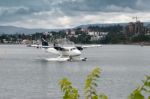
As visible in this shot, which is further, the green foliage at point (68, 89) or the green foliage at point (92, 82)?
the green foliage at point (92, 82)

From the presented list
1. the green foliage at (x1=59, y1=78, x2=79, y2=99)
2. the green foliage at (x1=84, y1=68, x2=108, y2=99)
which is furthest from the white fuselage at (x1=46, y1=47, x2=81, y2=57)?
the green foliage at (x1=59, y1=78, x2=79, y2=99)

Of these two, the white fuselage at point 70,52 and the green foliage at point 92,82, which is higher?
the green foliage at point 92,82

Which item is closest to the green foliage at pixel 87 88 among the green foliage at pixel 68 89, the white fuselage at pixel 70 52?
the green foliage at pixel 68 89

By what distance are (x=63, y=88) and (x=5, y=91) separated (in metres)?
39.6

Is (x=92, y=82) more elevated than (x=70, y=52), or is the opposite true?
(x=92, y=82)

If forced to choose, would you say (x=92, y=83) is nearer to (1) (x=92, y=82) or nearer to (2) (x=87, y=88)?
(1) (x=92, y=82)

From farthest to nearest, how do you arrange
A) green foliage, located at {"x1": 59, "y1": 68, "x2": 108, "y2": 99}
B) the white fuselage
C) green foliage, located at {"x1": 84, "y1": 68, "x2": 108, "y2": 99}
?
the white fuselage → green foliage, located at {"x1": 84, "y1": 68, "x2": 108, "y2": 99} → green foliage, located at {"x1": 59, "y1": 68, "x2": 108, "y2": 99}

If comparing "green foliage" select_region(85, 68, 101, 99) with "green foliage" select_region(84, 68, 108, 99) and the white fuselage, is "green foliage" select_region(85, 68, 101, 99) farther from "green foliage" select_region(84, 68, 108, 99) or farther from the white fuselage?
the white fuselage

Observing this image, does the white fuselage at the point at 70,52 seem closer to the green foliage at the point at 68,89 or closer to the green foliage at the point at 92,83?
the green foliage at the point at 92,83

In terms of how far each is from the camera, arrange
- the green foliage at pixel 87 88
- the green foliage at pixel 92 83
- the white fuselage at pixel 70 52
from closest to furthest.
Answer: the green foliage at pixel 87 88, the green foliage at pixel 92 83, the white fuselage at pixel 70 52

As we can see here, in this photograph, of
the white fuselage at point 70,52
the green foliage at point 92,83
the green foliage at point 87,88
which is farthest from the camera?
the white fuselage at point 70,52

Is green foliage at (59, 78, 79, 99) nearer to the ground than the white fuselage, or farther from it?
farther from it

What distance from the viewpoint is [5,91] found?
43875 millimetres

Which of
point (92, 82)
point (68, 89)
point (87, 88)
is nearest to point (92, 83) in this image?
point (92, 82)
